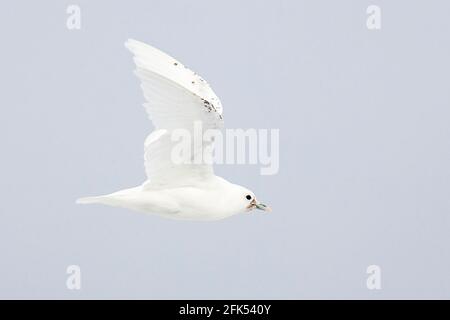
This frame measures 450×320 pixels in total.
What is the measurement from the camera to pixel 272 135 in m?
18.9

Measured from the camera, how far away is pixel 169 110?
1797cm

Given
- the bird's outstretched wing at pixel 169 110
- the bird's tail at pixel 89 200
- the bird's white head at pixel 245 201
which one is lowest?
the bird's tail at pixel 89 200

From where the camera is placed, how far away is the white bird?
58.3ft

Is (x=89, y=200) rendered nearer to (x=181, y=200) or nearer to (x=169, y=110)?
(x=181, y=200)

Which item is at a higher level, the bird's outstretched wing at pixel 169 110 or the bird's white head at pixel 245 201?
the bird's outstretched wing at pixel 169 110

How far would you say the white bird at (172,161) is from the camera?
17766 millimetres

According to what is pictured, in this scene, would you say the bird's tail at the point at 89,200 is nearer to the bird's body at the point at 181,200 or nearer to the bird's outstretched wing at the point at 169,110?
the bird's body at the point at 181,200

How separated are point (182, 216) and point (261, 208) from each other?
173 centimetres

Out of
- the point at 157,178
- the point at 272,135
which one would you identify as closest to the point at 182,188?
the point at 157,178

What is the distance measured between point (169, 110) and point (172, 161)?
0.98 metres

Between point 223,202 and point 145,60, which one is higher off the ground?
point 145,60

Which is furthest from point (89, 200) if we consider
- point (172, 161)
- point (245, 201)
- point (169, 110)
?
point (245, 201)

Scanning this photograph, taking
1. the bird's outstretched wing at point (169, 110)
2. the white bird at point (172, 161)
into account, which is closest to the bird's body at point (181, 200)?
the white bird at point (172, 161)

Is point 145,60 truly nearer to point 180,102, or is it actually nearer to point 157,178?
point 180,102
